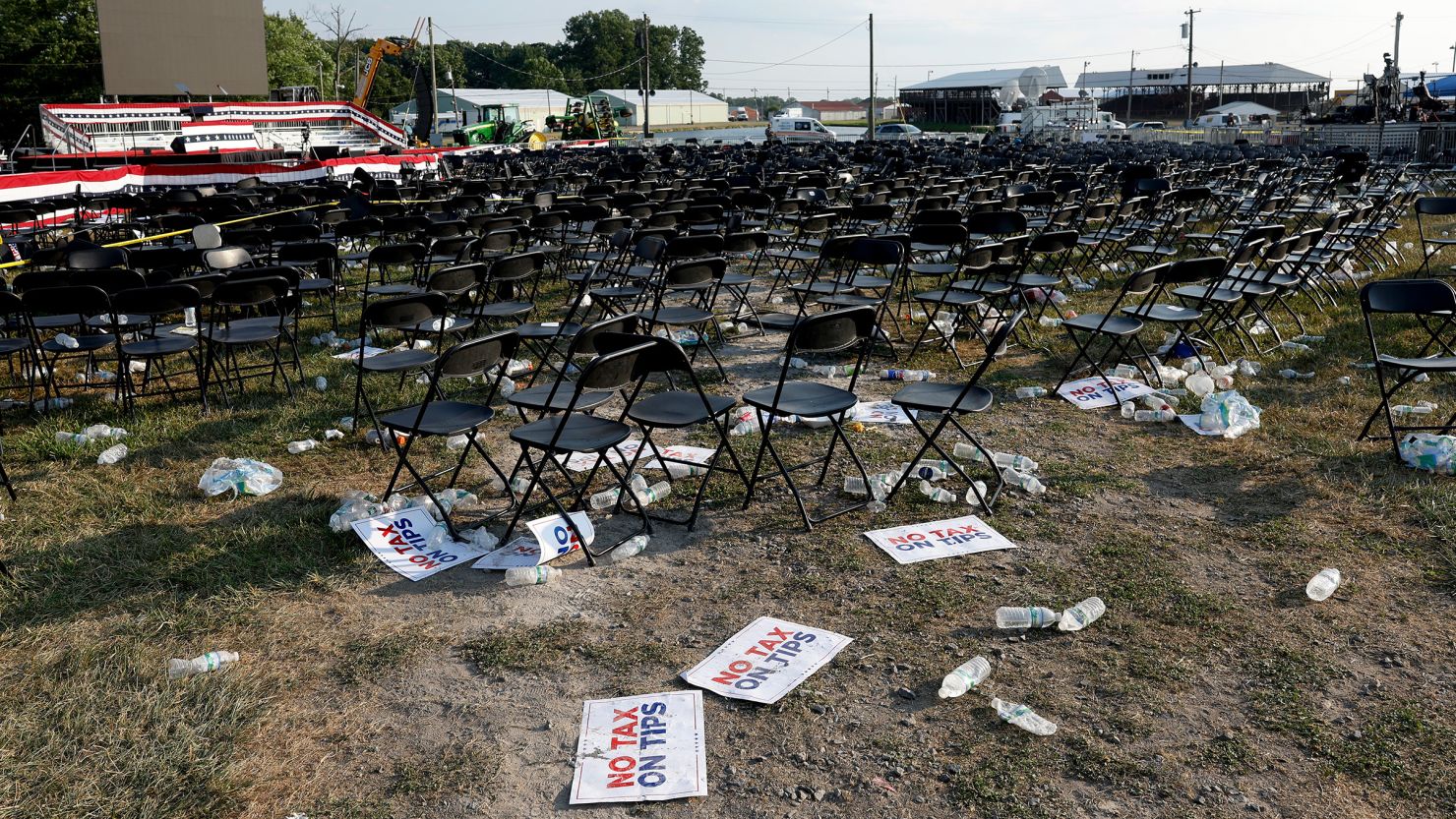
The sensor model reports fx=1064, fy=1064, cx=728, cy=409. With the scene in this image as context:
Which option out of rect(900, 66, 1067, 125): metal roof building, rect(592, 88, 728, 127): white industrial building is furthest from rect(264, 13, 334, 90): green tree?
rect(900, 66, 1067, 125): metal roof building

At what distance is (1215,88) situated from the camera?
86.0 metres

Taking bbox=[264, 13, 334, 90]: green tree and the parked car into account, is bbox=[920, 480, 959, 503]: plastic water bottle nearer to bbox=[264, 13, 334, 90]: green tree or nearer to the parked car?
the parked car

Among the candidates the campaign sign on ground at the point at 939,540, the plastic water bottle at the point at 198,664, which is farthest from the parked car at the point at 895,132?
the plastic water bottle at the point at 198,664

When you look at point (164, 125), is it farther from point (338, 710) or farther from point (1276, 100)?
point (1276, 100)

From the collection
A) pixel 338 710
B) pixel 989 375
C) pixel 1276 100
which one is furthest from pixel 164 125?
pixel 1276 100

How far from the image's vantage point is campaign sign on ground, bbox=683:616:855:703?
338cm

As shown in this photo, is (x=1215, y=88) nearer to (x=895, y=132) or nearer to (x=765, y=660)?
(x=895, y=132)

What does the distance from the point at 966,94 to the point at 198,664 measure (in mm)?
79614

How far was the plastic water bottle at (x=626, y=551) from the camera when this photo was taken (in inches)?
173

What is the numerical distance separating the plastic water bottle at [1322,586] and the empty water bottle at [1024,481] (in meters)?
1.30

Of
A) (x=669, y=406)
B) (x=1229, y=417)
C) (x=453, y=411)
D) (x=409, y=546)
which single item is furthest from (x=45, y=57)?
(x=1229, y=417)

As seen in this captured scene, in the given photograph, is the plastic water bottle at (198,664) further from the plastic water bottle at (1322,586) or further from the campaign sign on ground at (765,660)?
the plastic water bottle at (1322,586)

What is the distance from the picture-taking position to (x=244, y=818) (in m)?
2.79

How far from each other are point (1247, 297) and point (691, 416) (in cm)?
480
